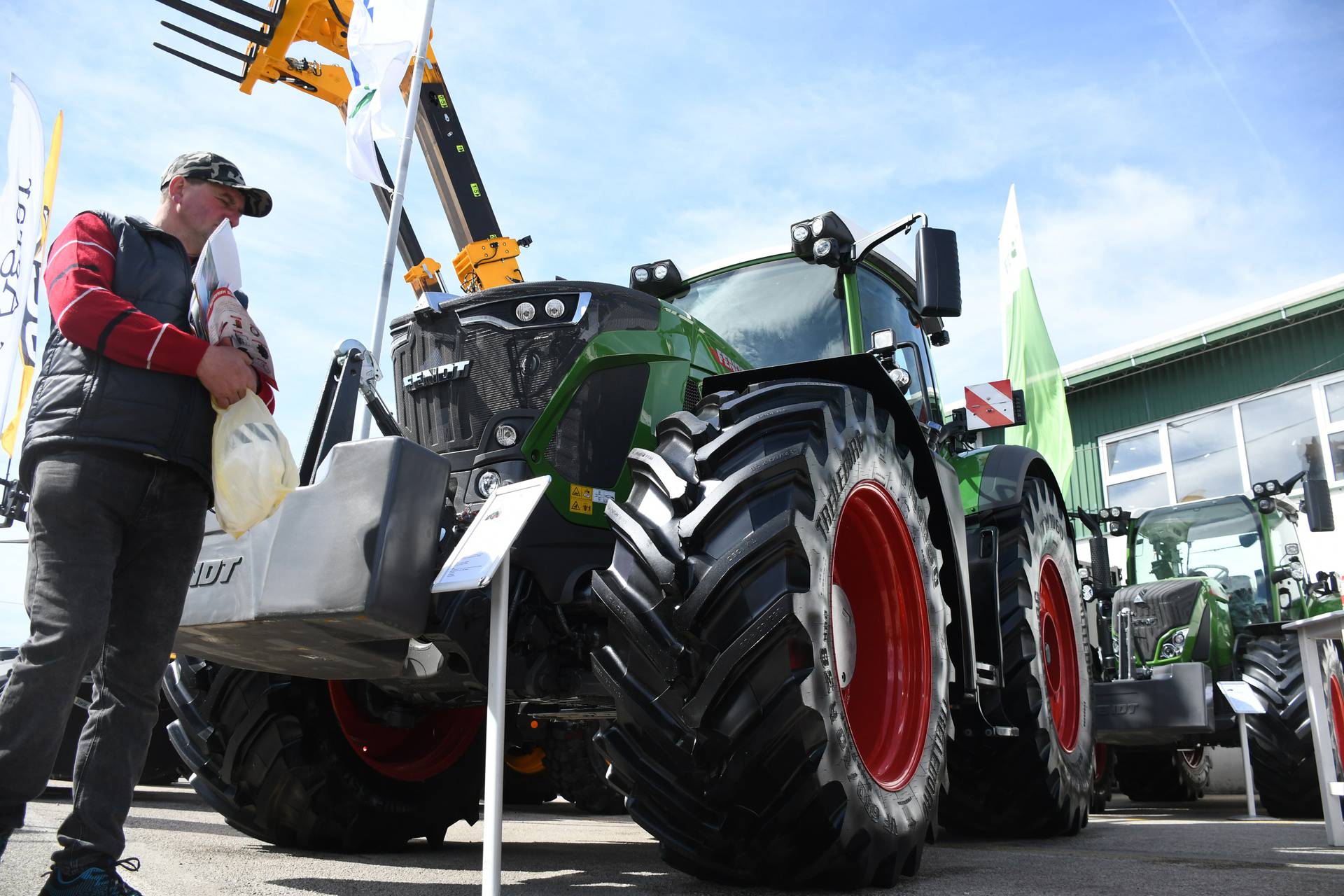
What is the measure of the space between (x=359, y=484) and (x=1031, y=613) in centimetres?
313

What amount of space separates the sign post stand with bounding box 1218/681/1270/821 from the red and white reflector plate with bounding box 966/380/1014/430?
3.09 m

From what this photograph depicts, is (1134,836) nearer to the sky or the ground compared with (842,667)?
nearer to the ground

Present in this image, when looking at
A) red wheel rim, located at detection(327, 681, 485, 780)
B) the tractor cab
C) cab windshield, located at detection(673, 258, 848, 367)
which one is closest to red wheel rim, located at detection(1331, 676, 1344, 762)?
the tractor cab

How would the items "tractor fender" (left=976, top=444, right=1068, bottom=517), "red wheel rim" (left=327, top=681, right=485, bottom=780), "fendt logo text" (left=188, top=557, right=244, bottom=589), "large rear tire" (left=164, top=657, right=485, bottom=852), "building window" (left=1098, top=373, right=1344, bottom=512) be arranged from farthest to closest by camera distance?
1. "building window" (left=1098, top=373, right=1344, bottom=512)
2. "tractor fender" (left=976, top=444, right=1068, bottom=517)
3. "red wheel rim" (left=327, top=681, right=485, bottom=780)
4. "large rear tire" (left=164, top=657, right=485, bottom=852)
5. "fendt logo text" (left=188, top=557, right=244, bottom=589)

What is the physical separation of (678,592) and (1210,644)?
687 centimetres

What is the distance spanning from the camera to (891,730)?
325 cm

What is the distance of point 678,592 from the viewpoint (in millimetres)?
2535

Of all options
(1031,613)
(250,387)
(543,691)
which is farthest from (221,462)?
(1031,613)

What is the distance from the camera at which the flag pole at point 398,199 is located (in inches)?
186

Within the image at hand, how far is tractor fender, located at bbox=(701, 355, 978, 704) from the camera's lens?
3.43m

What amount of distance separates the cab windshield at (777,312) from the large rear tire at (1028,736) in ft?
4.01

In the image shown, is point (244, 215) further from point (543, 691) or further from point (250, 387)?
point (543, 691)

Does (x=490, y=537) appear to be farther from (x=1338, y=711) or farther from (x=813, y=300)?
(x=1338, y=711)

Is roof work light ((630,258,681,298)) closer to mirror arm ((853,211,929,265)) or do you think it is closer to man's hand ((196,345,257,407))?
mirror arm ((853,211,929,265))
